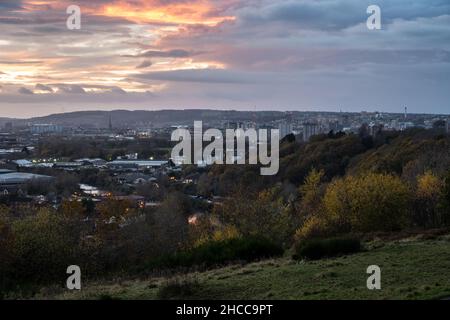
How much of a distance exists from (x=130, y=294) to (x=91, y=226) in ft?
76.1

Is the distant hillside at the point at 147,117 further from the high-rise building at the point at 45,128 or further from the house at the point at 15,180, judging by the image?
the house at the point at 15,180

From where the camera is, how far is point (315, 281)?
14.8 m

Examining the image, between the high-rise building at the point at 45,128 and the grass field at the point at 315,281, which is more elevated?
the high-rise building at the point at 45,128

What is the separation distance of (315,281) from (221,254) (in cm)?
781

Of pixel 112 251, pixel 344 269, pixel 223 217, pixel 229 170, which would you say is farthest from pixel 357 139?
pixel 344 269

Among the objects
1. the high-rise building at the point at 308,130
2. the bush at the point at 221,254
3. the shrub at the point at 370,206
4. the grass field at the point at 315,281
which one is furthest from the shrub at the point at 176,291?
the high-rise building at the point at 308,130

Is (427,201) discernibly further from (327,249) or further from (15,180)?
(15,180)

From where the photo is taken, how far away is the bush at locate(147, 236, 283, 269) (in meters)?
21.9

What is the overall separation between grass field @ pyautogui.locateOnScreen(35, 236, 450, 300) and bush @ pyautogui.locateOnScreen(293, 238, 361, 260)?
2.21 feet

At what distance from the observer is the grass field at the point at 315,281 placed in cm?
1285

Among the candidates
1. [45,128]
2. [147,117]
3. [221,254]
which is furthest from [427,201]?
[45,128]

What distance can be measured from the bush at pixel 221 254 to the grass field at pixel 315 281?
2284mm
